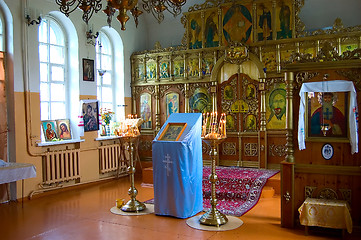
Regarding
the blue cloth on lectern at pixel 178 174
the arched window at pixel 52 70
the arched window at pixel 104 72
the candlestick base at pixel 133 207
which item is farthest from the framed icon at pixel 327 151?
the arched window at pixel 104 72

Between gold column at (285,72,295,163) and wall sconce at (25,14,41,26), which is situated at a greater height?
wall sconce at (25,14,41,26)

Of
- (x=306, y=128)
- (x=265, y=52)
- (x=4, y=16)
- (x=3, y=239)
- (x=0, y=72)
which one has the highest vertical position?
(x=4, y=16)

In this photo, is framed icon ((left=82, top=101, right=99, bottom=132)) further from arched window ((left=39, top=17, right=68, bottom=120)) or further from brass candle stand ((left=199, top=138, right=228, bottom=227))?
brass candle stand ((left=199, top=138, right=228, bottom=227))

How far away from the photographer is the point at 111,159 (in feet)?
31.6

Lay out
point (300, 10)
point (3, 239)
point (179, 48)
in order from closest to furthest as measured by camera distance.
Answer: point (3, 239) < point (300, 10) < point (179, 48)

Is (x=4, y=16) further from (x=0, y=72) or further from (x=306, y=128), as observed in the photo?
(x=306, y=128)

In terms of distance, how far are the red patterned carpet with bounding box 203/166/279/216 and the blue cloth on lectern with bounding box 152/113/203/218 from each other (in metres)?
0.72

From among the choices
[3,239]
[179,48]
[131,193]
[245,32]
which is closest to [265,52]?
[245,32]

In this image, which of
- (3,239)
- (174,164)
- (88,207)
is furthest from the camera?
(88,207)

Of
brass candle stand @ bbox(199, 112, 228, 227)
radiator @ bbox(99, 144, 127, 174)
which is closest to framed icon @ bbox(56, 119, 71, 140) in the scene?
radiator @ bbox(99, 144, 127, 174)

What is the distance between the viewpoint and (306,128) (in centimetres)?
556

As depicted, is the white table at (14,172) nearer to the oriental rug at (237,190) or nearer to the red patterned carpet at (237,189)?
the oriental rug at (237,190)

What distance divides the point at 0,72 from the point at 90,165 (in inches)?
115

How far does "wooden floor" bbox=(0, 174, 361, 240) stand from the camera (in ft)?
17.0
